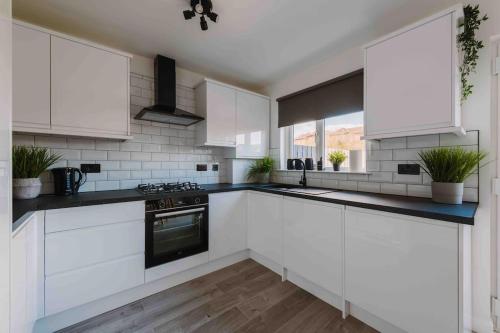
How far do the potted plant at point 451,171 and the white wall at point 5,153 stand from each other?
2253 millimetres

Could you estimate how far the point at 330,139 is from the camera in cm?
253

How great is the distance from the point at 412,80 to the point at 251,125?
1837mm

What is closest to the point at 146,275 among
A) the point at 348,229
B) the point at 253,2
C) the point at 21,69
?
the point at 348,229

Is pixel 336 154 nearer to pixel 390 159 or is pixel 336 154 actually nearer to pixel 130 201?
pixel 390 159

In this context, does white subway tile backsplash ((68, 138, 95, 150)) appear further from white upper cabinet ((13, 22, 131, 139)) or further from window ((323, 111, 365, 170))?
window ((323, 111, 365, 170))

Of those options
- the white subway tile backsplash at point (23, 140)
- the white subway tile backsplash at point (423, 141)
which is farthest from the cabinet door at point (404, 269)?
the white subway tile backsplash at point (23, 140)

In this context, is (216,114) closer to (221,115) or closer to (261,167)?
(221,115)

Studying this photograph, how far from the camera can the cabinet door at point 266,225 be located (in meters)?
2.14

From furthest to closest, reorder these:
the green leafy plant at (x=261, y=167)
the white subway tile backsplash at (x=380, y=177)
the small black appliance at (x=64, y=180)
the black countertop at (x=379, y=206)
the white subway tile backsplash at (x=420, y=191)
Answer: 1. the green leafy plant at (x=261, y=167)
2. the white subway tile backsplash at (x=380, y=177)
3. the small black appliance at (x=64, y=180)
4. the white subway tile backsplash at (x=420, y=191)
5. the black countertop at (x=379, y=206)

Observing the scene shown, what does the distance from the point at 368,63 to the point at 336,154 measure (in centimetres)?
96

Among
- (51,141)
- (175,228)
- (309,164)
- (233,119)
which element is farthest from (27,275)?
(309,164)

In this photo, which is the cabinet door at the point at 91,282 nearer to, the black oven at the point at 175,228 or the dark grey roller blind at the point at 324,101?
the black oven at the point at 175,228

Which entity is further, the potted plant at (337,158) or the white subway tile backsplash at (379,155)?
the potted plant at (337,158)

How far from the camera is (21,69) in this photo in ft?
5.12
